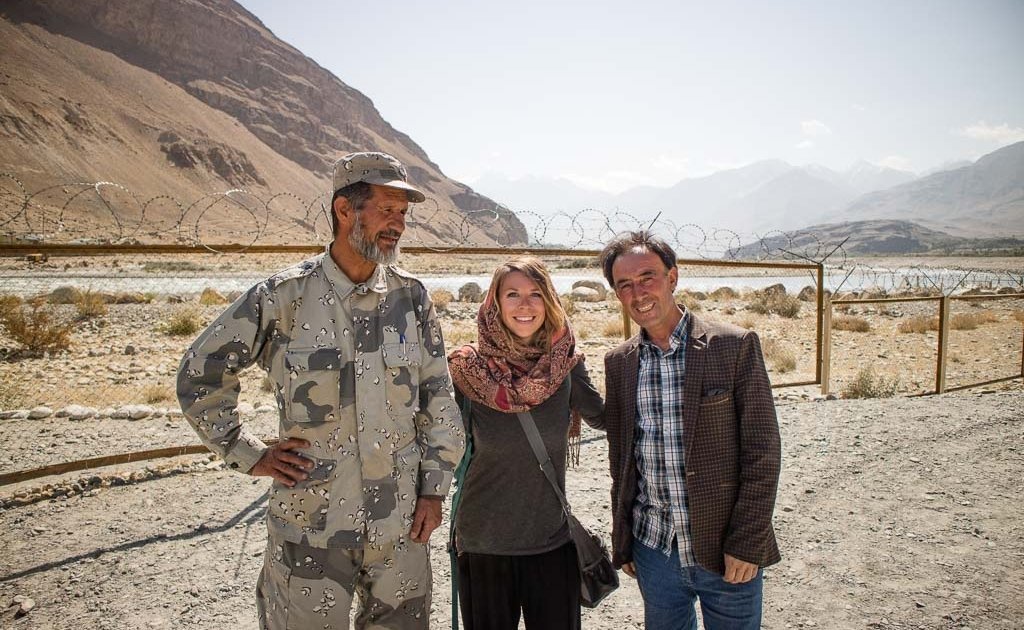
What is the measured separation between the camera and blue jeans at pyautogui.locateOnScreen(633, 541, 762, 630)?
1.90 meters

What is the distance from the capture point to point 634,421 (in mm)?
2129

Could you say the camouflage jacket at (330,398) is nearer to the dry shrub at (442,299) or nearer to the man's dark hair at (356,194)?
the man's dark hair at (356,194)

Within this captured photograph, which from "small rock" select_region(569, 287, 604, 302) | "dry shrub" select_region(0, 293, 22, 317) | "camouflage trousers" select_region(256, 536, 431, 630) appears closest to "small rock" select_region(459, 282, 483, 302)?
"small rock" select_region(569, 287, 604, 302)

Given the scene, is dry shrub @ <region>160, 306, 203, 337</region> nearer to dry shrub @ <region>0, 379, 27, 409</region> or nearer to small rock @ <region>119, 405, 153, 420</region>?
dry shrub @ <region>0, 379, 27, 409</region>

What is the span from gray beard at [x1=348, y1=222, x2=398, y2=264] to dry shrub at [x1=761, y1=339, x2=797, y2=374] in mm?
10039

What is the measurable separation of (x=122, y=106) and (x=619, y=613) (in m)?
84.1

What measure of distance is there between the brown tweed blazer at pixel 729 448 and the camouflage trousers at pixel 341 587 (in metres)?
1.01

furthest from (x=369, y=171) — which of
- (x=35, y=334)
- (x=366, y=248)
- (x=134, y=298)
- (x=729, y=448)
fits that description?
(x=134, y=298)

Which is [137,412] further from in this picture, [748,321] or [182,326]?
[748,321]

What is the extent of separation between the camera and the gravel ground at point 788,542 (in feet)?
10.5

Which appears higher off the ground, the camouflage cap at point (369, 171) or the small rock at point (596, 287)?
the camouflage cap at point (369, 171)

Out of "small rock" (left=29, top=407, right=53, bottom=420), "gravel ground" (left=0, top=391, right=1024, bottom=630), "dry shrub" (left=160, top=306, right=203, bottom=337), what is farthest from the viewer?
"dry shrub" (left=160, top=306, right=203, bottom=337)

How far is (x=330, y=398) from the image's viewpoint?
1.99 m

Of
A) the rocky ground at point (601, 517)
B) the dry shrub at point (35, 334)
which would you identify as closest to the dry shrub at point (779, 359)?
the rocky ground at point (601, 517)
